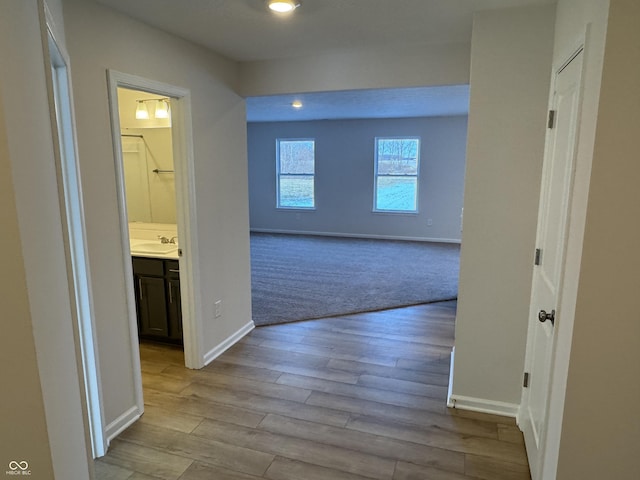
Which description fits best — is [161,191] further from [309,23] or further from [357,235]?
Result: [357,235]

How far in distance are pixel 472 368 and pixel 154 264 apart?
101 inches

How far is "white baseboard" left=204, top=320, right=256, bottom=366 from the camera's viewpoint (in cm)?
338

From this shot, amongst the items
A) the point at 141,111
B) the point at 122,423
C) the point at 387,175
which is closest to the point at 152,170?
the point at 141,111

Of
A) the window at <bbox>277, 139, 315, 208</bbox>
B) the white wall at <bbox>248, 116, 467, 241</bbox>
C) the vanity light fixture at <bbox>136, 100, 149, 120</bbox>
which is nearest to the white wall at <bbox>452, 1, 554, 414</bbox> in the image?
the vanity light fixture at <bbox>136, 100, 149, 120</bbox>

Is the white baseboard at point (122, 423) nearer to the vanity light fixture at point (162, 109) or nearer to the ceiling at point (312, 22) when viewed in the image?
the ceiling at point (312, 22)

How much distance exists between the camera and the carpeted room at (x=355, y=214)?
606cm

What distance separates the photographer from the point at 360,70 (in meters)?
3.20

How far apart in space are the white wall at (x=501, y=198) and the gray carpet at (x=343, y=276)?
6.72 ft

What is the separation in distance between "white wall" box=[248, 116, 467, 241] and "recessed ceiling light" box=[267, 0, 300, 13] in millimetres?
6324

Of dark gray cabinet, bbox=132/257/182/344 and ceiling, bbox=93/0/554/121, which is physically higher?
ceiling, bbox=93/0/554/121

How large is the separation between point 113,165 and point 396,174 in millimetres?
6752

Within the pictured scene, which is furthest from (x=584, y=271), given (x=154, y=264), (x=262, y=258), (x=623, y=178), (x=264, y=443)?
(x=262, y=258)

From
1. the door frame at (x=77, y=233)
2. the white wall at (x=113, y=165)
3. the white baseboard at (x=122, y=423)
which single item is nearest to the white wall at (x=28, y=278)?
the door frame at (x=77, y=233)

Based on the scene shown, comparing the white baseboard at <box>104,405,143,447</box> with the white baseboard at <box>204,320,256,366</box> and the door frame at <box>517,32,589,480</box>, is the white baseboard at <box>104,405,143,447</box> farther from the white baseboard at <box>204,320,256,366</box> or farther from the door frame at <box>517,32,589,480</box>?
the door frame at <box>517,32,589,480</box>
